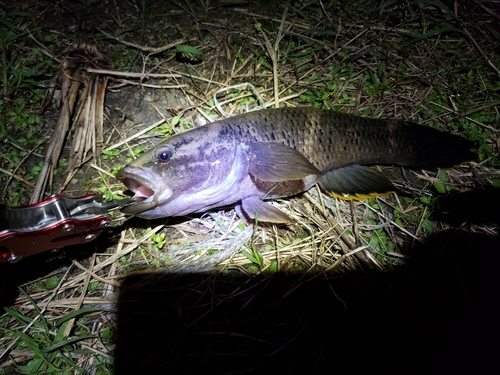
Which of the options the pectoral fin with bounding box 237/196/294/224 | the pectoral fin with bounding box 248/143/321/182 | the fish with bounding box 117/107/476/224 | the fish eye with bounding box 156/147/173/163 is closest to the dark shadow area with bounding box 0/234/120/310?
the fish with bounding box 117/107/476/224

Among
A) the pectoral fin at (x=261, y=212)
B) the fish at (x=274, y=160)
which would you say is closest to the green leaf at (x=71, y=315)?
the fish at (x=274, y=160)

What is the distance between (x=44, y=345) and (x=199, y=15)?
4132 mm

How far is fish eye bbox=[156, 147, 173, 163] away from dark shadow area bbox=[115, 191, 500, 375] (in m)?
1.05

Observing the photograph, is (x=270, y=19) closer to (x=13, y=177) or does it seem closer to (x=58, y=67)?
(x=58, y=67)

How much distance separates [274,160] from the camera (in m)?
2.75

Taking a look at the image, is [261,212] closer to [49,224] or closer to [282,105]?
[282,105]

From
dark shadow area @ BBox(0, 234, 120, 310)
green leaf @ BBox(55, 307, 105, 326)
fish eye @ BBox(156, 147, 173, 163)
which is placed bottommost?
green leaf @ BBox(55, 307, 105, 326)

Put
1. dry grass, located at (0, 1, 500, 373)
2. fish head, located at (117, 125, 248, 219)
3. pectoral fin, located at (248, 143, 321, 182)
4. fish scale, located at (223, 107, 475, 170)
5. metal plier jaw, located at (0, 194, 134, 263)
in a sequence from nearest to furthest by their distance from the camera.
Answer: metal plier jaw, located at (0, 194, 134, 263)
fish head, located at (117, 125, 248, 219)
pectoral fin, located at (248, 143, 321, 182)
dry grass, located at (0, 1, 500, 373)
fish scale, located at (223, 107, 475, 170)

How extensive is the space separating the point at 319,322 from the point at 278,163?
1.42m

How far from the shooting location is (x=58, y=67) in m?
3.69

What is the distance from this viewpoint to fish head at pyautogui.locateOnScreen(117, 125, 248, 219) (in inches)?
99.7

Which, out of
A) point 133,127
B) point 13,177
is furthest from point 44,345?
point 133,127

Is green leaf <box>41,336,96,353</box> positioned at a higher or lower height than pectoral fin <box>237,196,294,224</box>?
lower

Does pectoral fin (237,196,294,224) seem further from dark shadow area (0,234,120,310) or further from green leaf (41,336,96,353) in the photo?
green leaf (41,336,96,353)
